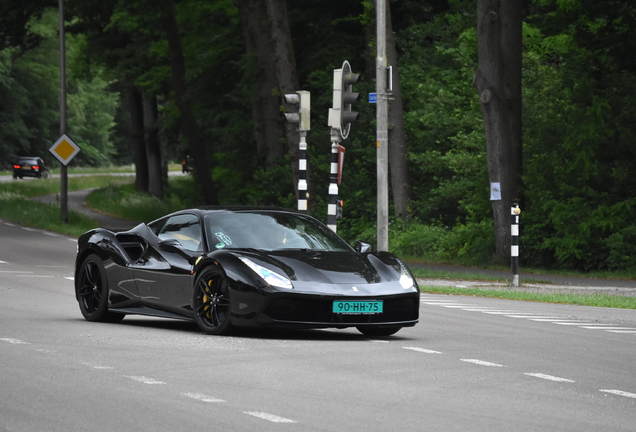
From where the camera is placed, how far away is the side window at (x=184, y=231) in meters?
12.3

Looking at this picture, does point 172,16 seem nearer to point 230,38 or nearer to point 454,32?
point 230,38

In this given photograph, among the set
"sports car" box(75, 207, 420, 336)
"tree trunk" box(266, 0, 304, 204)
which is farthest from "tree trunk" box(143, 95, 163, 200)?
"sports car" box(75, 207, 420, 336)

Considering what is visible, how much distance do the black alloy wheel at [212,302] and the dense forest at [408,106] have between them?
607 inches

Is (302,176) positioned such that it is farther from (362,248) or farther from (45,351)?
(45,351)

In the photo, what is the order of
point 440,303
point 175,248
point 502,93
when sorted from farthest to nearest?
1. point 502,93
2. point 440,303
3. point 175,248

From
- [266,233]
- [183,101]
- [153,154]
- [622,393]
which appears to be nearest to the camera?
[622,393]

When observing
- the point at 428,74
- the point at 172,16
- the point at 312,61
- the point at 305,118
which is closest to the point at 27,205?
the point at 172,16

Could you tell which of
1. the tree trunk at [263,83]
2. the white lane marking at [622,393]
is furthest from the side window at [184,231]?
the tree trunk at [263,83]

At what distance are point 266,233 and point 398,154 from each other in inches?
865

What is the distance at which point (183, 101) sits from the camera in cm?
4322

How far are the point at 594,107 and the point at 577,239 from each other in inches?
115

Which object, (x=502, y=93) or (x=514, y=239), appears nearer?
(x=514, y=239)

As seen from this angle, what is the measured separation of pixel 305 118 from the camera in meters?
21.5

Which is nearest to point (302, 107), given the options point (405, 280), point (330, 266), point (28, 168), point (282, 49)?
point (405, 280)
